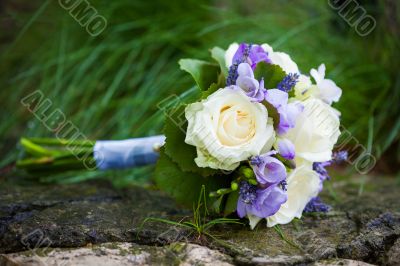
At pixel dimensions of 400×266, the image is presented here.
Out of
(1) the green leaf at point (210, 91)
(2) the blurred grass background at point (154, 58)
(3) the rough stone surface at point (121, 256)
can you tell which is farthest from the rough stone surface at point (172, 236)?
(2) the blurred grass background at point (154, 58)

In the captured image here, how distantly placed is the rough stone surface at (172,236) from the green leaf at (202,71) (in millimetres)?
306

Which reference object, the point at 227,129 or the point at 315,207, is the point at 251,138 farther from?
the point at 315,207

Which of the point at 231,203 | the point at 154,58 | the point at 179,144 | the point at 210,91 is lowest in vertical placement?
the point at 231,203

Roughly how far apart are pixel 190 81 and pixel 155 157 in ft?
1.75

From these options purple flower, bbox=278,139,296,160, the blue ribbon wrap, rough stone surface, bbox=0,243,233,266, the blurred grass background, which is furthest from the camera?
the blurred grass background

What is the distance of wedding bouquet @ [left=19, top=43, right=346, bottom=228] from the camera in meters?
0.97

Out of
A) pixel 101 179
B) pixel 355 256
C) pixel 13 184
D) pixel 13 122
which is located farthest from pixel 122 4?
pixel 355 256

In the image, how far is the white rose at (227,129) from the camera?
0.96m

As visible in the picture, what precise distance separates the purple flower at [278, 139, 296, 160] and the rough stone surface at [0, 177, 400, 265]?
0.17m

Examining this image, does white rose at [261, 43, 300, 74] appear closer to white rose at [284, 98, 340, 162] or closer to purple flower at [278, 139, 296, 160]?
white rose at [284, 98, 340, 162]

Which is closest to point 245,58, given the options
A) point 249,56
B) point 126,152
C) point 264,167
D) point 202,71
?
point 249,56

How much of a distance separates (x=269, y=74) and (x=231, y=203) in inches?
11.0

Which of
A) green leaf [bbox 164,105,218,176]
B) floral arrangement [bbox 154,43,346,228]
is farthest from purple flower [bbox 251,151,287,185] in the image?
green leaf [bbox 164,105,218,176]

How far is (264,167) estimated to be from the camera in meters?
0.97
